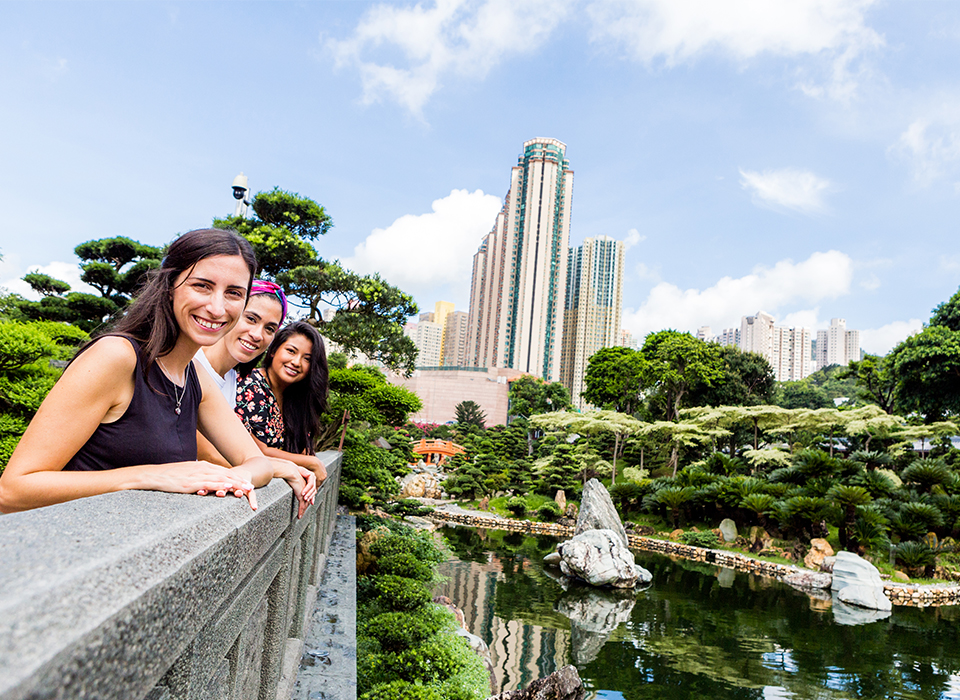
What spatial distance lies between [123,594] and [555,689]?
3612 mm

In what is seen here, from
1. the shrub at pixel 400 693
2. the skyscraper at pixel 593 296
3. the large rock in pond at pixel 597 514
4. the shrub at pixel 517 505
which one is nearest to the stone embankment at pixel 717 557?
the shrub at pixel 517 505

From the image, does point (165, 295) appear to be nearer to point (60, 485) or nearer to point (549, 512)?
point (60, 485)

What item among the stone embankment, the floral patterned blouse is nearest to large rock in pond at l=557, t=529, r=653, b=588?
the stone embankment

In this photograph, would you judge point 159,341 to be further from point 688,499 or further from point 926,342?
point 926,342

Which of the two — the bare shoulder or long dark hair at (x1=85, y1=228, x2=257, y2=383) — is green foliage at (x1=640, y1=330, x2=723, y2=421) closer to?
long dark hair at (x1=85, y1=228, x2=257, y2=383)

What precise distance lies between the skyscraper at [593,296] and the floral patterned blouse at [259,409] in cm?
5332

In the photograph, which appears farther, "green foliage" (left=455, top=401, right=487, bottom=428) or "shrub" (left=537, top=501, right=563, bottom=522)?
"green foliage" (left=455, top=401, right=487, bottom=428)

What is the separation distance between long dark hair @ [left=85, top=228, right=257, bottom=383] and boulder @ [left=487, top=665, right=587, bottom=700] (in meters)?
3.24

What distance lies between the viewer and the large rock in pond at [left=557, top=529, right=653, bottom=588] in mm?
9180

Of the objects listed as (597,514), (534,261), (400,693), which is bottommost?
(597,514)

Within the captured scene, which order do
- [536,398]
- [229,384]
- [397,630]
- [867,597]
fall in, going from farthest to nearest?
[536,398] < [867,597] < [397,630] < [229,384]

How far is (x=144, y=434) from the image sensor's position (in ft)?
3.27

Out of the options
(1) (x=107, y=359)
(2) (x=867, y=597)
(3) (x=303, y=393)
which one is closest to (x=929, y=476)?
(2) (x=867, y=597)

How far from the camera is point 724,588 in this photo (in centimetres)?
951
